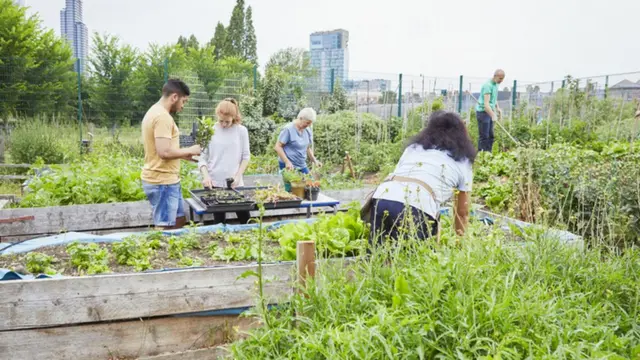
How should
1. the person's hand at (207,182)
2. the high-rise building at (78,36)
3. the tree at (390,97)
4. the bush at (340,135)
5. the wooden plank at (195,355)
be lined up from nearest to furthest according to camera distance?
the wooden plank at (195,355), the person's hand at (207,182), the bush at (340,135), the tree at (390,97), the high-rise building at (78,36)

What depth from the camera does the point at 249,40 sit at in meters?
50.6

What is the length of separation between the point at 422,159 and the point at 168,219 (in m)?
2.52

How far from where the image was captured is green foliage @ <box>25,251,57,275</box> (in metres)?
3.39

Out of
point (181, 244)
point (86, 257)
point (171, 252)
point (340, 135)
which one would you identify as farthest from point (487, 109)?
point (86, 257)

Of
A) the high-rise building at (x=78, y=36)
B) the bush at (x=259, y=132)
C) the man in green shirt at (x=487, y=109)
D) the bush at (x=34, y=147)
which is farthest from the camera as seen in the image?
the high-rise building at (x=78, y=36)

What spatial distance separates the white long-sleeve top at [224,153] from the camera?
18.7 ft

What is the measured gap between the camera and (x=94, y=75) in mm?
15711

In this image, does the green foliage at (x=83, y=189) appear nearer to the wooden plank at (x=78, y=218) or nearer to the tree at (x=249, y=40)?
the wooden plank at (x=78, y=218)

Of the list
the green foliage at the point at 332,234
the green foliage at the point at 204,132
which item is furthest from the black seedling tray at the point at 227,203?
the green foliage at the point at 332,234

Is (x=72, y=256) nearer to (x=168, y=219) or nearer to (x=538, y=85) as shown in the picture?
(x=168, y=219)

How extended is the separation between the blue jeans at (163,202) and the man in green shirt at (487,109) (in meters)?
7.23

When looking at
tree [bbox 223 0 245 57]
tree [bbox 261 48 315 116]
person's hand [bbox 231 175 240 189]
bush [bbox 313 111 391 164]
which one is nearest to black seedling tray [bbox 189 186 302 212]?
person's hand [bbox 231 175 240 189]

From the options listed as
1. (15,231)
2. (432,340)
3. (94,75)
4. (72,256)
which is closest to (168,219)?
(72,256)

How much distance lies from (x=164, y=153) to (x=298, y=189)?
5.81ft
